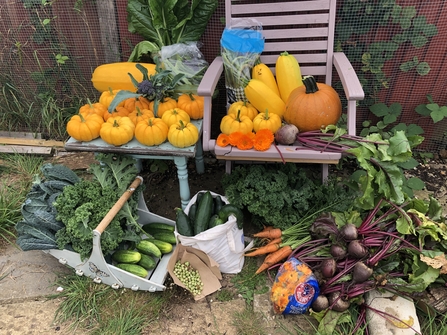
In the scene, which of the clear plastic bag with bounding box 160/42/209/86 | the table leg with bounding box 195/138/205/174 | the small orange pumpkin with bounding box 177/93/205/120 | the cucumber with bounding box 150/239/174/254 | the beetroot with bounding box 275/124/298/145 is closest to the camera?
the beetroot with bounding box 275/124/298/145

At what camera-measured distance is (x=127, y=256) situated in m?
2.44

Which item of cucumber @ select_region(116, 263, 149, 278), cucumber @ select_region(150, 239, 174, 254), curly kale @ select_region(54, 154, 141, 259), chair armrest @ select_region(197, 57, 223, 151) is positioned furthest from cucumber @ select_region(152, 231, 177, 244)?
chair armrest @ select_region(197, 57, 223, 151)

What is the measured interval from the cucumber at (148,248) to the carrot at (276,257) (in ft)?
2.36

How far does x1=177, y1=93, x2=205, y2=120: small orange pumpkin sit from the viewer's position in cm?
270

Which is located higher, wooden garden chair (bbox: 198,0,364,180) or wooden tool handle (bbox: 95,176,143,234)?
wooden garden chair (bbox: 198,0,364,180)

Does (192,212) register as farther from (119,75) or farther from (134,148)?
(119,75)

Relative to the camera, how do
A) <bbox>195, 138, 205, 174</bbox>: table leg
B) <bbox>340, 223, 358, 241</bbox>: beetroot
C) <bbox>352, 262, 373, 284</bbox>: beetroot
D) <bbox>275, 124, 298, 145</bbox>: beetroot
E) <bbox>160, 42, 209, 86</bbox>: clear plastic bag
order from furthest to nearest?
<bbox>195, 138, 205, 174</bbox>: table leg < <bbox>160, 42, 209, 86</bbox>: clear plastic bag < <bbox>275, 124, 298, 145</bbox>: beetroot < <bbox>340, 223, 358, 241</bbox>: beetroot < <bbox>352, 262, 373, 284</bbox>: beetroot

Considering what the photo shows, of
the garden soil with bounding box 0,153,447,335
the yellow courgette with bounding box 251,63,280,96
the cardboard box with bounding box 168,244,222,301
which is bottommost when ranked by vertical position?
the garden soil with bounding box 0,153,447,335

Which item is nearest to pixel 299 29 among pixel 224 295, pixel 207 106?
pixel 207 106

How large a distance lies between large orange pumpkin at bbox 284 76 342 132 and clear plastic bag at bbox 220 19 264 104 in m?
0.46

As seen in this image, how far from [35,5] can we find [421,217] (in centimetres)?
368

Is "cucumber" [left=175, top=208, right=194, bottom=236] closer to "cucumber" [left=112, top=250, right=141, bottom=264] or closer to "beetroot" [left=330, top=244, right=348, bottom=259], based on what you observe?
"cucumber" [left=112, top=250, right=141, bottom=264]

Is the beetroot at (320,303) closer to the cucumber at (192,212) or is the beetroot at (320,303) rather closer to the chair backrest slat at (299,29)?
the cucumber at (192,212)

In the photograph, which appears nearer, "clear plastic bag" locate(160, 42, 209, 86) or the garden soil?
the garden soil
